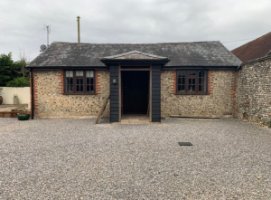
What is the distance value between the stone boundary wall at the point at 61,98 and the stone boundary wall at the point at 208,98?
3.50m

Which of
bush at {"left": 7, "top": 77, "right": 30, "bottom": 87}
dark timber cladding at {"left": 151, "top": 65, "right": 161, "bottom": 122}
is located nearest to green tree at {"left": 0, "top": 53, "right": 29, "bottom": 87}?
bush at {"left": 7, "top": 77, "right": 30, "bottom": 87}

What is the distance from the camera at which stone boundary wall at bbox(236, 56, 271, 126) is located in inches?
358

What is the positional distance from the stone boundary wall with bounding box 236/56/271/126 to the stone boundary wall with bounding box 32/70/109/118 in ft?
23.7

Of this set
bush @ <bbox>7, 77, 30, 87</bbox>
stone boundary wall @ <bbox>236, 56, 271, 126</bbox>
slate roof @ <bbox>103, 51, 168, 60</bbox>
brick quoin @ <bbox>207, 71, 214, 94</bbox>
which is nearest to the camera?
stone boundary wall @ <bbox>236, 56, 271, 126</bbox>

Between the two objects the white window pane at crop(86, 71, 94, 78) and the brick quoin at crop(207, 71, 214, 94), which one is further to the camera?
the white window pane at crop(86, 71, 94, 78)

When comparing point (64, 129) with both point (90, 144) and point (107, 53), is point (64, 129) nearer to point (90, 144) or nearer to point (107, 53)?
point (90, 144)

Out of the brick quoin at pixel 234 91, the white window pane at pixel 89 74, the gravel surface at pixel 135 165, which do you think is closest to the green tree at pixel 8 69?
the white window pane at pixel 89 74

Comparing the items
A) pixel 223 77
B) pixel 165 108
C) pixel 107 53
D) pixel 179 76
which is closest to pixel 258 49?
pixel 223 77

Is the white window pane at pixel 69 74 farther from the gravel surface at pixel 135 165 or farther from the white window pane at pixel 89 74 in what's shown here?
the gravel surface at pixel 135 165

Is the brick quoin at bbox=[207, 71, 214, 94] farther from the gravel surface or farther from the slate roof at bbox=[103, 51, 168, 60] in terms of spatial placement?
the gravel surface

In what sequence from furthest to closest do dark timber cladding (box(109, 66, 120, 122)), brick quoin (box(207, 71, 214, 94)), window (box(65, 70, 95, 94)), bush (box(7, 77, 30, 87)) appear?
bush (box(7, 77, 30, 87))
window (box(65, 70, 95, 94))
brick quoin (box(207, 71, 214, 94))
dark timber cladding (box(109, 66, 120, 122))

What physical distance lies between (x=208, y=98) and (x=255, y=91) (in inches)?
105

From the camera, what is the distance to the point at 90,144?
6.64 m

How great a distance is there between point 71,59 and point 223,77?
28.6 ft
